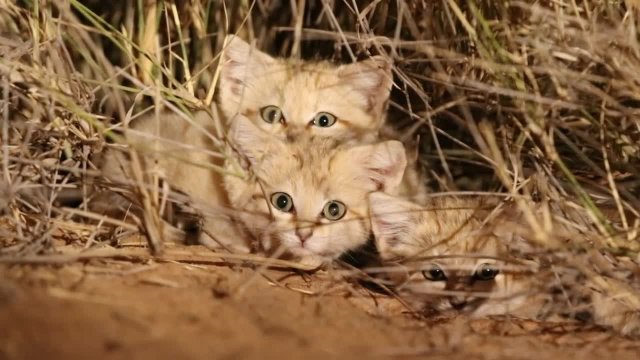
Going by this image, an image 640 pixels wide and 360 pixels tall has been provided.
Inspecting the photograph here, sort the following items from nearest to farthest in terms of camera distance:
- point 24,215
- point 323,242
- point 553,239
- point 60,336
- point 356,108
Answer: point 60,336
point 553,239
point 24,215
point 323,242
point 356,108

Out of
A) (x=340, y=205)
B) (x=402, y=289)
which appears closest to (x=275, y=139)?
(x=340, y=205)

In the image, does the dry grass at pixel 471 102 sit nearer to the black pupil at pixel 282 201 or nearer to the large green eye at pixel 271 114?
the large green eye at pixel 271 114

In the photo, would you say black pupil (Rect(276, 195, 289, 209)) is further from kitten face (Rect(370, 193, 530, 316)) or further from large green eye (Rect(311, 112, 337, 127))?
large green eye (Rect(311, 112, 337, 127))

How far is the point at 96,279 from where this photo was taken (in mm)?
1810

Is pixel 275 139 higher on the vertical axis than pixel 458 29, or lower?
lower

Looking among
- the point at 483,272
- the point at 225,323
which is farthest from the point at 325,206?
the point at 225,323

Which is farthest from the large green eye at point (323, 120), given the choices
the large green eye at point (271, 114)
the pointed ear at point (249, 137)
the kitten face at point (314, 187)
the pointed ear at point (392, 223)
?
the pointed ear at point (392, 223)

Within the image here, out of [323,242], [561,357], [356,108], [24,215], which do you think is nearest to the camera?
[561,357]

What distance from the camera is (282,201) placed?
7.80 feet

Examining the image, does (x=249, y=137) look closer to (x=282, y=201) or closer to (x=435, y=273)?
(x=282, y=201)

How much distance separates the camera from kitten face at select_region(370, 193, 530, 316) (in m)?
2.10

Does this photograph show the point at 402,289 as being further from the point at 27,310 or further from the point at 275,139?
the point at 27,310

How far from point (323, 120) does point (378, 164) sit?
0.37m

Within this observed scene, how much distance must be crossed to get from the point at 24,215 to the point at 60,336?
0.75 m
